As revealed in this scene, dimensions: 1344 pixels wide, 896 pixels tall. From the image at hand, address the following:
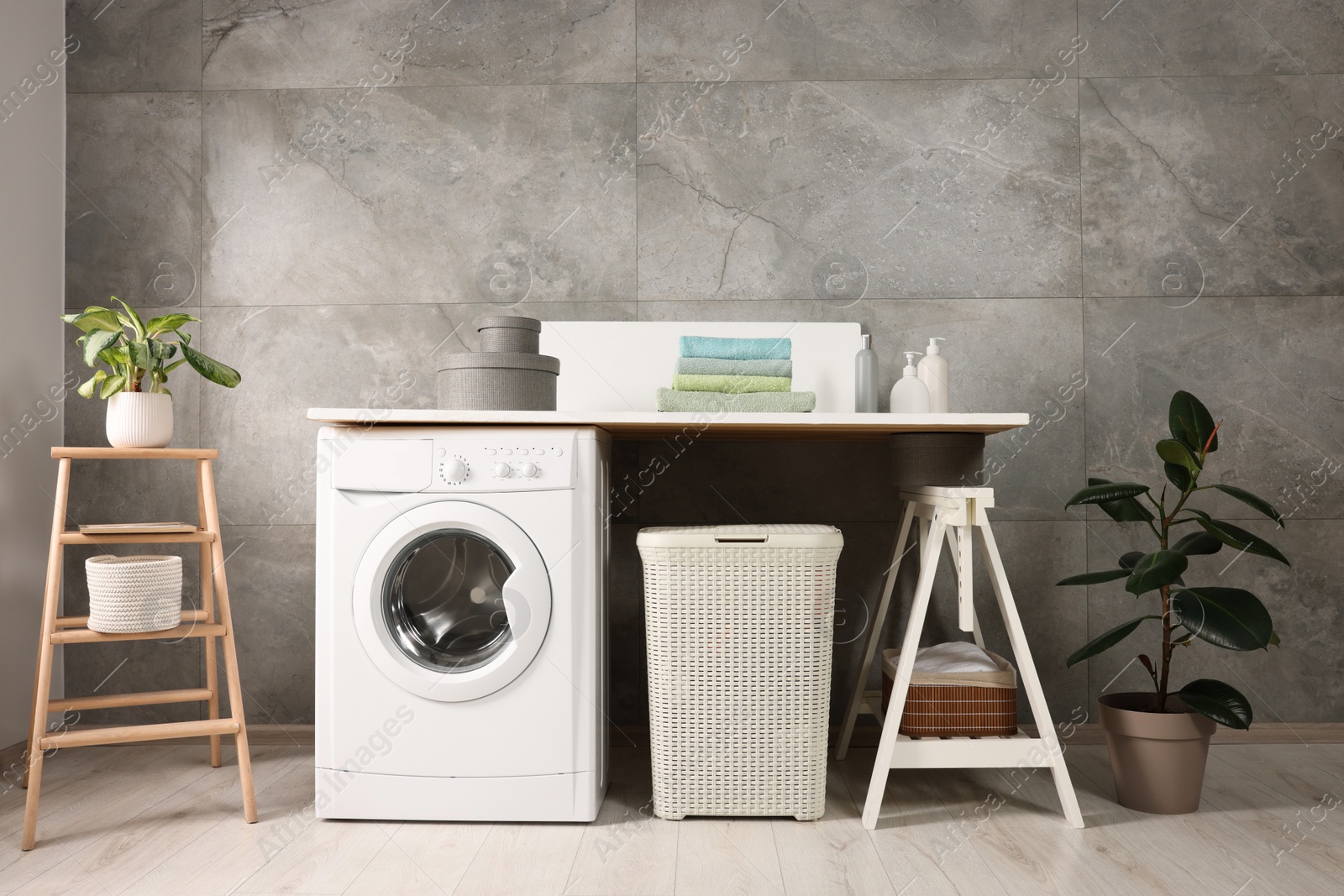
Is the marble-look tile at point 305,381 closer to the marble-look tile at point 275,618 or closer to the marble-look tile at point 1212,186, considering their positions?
the marble-look tile at point 275,618

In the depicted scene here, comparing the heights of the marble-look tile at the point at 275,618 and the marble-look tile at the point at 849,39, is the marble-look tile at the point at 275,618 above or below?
below

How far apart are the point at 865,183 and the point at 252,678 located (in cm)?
220

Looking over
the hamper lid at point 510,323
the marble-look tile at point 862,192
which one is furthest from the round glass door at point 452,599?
the marble-look tile at point 862,192

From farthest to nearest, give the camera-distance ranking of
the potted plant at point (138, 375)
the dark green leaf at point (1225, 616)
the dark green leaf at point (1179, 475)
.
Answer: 1. the potted plant at point (138, 375)
2. the dark green leaf at point (1179, 475)
3. the dark green leaf at point (1225, 616)

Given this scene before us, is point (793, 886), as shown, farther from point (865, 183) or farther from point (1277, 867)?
point (865, 183)

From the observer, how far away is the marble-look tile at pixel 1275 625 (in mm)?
2395

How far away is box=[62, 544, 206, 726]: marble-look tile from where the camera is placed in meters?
2.47

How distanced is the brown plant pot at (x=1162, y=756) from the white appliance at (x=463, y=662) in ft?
3.69

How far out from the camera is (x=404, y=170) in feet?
8.15

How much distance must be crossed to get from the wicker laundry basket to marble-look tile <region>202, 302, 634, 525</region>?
143cm

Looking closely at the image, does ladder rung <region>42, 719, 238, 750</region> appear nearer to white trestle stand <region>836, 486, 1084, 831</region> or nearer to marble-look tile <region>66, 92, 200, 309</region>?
marble-look tile <region>66, 92, 200, 309</region>

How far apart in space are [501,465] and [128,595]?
0.84 m

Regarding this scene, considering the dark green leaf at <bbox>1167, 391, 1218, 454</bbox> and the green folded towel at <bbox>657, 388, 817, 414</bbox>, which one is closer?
the dark green leaf at <bbox>1167, 391, 1218, 454</bbox>

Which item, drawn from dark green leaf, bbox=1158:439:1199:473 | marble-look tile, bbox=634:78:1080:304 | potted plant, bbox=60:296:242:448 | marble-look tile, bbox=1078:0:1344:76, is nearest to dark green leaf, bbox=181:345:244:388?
potted plant, bbox=60:296:242:448
